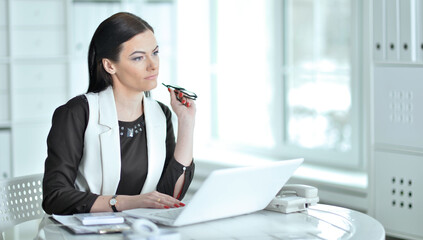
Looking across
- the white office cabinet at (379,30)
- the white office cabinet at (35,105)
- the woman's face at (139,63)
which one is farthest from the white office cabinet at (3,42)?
the white office cabinet at (379,30)

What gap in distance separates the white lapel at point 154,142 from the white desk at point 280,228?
16.8 inches

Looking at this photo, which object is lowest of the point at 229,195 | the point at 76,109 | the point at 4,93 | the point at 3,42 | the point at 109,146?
the point at 229,195

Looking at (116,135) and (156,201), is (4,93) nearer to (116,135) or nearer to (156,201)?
(116,135)

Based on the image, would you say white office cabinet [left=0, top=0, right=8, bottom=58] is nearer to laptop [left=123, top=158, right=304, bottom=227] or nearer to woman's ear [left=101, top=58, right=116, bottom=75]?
woman's ear [left=101, top=58, right=116, bottom=75]

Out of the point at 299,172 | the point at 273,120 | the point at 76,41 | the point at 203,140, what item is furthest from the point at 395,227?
the point at 76,41

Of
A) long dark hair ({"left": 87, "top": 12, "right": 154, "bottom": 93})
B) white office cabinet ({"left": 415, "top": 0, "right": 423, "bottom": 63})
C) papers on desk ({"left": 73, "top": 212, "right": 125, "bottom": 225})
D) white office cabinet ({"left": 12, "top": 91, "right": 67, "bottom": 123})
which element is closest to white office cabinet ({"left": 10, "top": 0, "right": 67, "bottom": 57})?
white office cabinet ({"left": 12, "top": 91, "right": 67, "bottom": 123})

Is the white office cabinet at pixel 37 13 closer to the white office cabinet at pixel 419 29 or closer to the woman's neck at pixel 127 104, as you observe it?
the woman's neck at pixel 127 104

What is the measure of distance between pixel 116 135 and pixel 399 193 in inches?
53.1

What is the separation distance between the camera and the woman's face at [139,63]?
2131mm

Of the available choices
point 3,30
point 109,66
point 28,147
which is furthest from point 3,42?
point 109,66

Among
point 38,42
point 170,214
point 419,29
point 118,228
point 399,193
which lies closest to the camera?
point 118,228

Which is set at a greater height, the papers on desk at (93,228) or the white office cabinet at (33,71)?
the white office cabinet at (33,71)

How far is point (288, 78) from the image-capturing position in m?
3.99

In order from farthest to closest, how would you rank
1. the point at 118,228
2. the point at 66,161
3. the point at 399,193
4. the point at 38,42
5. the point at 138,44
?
the point at 38,42 < the point at 399,193 < the point at 138,44 < the point at 66,161 < the point at 118,228
